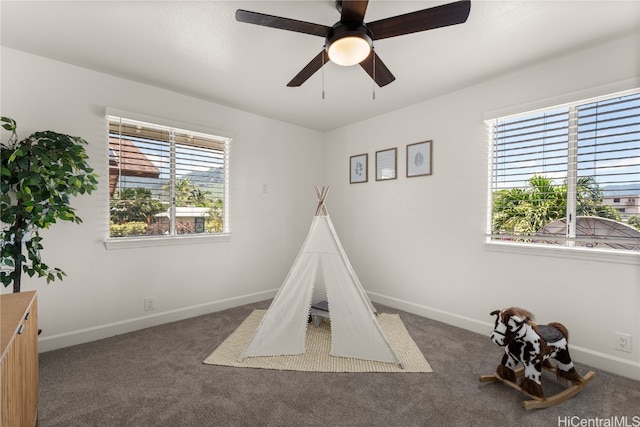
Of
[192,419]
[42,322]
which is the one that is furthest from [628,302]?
[42,322]

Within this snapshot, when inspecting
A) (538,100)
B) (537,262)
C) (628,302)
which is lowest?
(628,302)

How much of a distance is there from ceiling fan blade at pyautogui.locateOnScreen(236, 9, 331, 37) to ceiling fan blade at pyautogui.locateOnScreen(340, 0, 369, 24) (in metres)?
0.12

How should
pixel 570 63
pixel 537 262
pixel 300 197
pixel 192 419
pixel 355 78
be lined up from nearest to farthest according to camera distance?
pixel 192 419 < pixel 570 63 < pixel 537 262 < pixel 355 78 < pixel 300 197

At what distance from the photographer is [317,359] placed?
7.94 feet

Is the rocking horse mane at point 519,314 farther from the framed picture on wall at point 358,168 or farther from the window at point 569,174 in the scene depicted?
the framed picture on wall at point 358,168

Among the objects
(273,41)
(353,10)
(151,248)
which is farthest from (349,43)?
(151,248)

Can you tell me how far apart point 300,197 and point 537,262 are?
2866 millimetres

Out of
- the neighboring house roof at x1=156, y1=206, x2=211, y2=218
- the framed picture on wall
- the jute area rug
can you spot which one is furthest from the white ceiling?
the jute area rug

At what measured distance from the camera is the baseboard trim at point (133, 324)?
2.53m

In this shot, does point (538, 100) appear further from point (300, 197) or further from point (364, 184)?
point (300, 197)

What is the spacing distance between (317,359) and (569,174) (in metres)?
2.53

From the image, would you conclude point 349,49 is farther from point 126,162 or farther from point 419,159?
point 126,162

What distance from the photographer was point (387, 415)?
178 centimetres

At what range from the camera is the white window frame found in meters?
2.79
